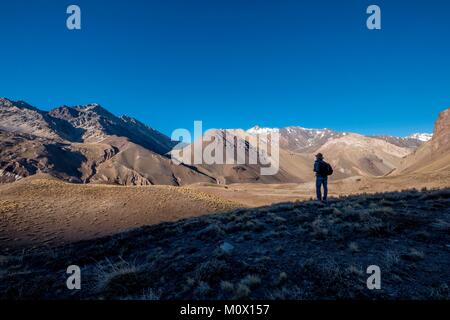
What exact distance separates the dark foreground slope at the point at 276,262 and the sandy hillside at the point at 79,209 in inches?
546

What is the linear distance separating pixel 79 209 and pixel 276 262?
3044cm

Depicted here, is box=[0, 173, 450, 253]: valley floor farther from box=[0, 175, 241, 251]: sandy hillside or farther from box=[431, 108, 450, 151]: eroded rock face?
box=[431, 108, 450, 151]: eroded rock face

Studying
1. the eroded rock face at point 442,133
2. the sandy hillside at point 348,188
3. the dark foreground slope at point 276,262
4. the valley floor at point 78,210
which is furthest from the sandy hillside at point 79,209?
the eroded rock face at point 442,133

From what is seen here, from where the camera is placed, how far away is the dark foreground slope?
670cm

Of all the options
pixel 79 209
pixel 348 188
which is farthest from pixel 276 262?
pixel 348 188

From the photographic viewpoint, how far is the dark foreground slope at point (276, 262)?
6.70 m

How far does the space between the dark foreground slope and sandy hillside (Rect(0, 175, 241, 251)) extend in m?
13.9

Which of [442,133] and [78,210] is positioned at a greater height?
[442,133]

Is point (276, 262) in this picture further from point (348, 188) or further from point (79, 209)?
point (348, 188)

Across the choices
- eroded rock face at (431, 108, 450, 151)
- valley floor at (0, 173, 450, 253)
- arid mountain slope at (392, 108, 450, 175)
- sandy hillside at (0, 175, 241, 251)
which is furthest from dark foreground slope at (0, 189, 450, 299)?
eroded rock face at (431, 108, 450, 151)

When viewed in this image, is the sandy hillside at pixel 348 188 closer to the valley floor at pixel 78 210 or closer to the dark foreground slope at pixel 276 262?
the valley floor at pixel 78 210

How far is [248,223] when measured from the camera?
42.7 ft

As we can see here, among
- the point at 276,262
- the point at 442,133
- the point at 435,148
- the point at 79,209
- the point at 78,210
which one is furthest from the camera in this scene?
the point at 442,133

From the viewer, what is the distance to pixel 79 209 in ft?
109
